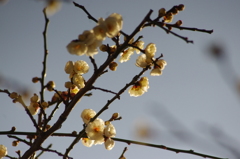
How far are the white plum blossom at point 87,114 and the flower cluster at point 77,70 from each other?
0.26 metres

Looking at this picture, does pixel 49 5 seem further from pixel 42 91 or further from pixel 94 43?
pixel 42 91

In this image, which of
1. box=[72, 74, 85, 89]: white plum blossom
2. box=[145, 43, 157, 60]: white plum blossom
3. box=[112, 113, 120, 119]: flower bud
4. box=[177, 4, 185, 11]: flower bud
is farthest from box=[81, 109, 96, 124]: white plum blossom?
box=[177, 4, 185, 11]: flower bud

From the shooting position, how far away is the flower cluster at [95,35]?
1641 mm

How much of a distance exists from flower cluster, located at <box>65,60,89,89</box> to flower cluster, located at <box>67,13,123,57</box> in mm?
296

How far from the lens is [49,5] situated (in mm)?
1916

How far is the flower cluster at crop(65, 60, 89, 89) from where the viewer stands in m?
1.97

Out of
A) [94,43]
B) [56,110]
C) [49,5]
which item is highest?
[49,5]

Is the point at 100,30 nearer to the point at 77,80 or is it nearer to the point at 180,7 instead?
the point at 77,80

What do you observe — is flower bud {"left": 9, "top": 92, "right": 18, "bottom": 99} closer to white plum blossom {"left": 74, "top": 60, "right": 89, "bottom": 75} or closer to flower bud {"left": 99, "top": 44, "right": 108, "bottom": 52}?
white plum blossom {"left": 74, "top": 60, "right": 89, "bottom": 75}

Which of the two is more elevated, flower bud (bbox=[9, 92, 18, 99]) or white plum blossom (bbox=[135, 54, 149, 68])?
white plum blossom (bbox=[135, 54, 149, 68])

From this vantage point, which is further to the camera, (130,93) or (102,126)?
(130,93)

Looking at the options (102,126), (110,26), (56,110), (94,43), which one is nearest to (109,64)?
(94,43)

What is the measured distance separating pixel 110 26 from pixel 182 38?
1.64 feet

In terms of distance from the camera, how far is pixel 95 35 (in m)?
1.67
